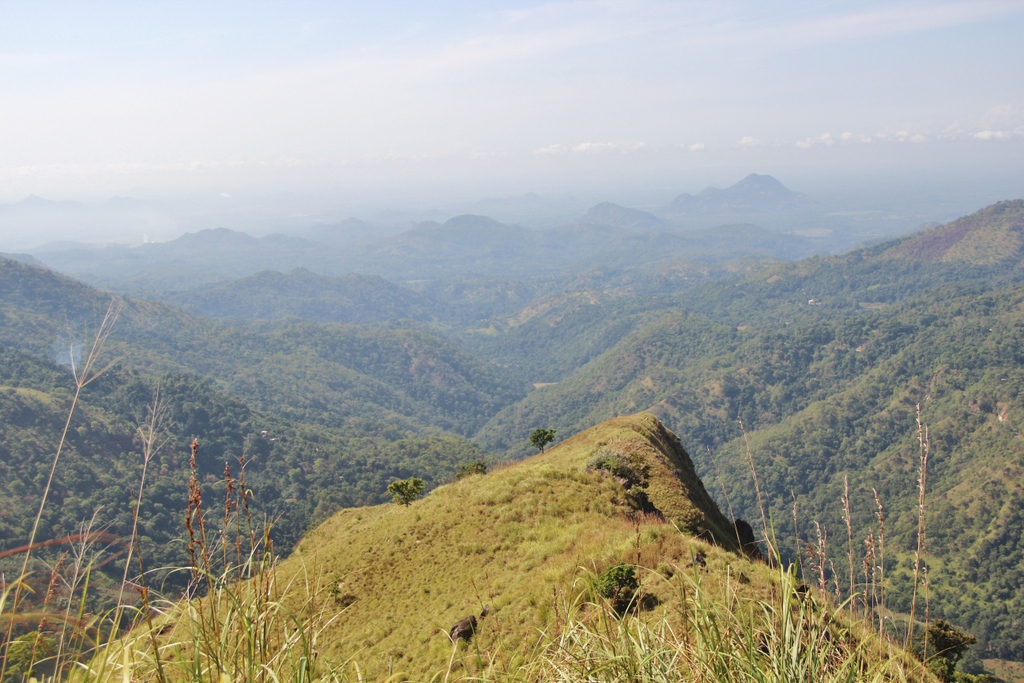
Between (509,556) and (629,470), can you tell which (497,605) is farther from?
(629,470)

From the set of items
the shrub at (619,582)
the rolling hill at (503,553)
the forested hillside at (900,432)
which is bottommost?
the forested hillside at (900,432)

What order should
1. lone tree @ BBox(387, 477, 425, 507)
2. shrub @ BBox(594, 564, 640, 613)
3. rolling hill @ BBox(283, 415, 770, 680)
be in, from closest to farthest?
shrub @ BBox(594, 564, 640, 613) → rolling hill @ BBox(283, 415, 770, 680) → lone tree @ BBox(387, 477, 425, 507)

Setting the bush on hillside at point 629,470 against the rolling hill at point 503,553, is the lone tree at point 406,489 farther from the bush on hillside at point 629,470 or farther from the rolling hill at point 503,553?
the bush on hillside at point 629,470

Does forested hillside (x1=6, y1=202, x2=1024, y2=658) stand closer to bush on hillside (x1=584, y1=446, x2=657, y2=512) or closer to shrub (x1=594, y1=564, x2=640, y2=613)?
bush on hillside (x1=584, y1=446, x2=657, y2=512)

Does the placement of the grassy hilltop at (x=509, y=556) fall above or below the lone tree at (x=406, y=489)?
Result: above

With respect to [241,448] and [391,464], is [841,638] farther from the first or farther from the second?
[241,448]

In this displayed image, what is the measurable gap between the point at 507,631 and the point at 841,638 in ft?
26.1

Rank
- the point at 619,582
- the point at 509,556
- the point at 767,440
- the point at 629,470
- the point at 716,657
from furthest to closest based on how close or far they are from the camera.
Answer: the point at 767,440 < the point at 629,470 < the point at 509,556 < the point at 619,582 < the point at 716,657

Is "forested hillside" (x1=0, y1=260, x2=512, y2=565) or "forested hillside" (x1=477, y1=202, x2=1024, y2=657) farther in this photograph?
"forested hillside" (x1=0, y1=260, x2=512, y2=565)

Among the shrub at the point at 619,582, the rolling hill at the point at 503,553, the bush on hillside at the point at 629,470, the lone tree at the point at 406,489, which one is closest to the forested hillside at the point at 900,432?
the bush on hillside at the point at 629,470

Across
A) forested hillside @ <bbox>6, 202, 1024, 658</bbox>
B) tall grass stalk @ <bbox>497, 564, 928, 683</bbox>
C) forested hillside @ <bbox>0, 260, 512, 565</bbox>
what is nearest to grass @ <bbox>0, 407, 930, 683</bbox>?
tall grass stalk @ <bbox>497, 564, 928, 683</bbox>

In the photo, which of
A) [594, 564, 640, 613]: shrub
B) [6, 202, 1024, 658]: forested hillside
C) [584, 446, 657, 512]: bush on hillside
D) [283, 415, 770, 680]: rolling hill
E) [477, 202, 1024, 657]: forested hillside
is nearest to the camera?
[594, 564, 640, 613]: shrub

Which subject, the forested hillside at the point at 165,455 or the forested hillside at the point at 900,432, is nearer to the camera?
the forested hillside at the point at 900,432

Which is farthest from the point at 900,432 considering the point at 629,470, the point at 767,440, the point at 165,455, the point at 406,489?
the point at 165,455
